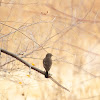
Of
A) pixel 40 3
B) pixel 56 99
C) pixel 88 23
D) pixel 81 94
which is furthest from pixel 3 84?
pixel 88 23

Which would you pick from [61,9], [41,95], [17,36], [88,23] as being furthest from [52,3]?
[41,95]

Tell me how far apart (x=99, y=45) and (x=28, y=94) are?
947mm

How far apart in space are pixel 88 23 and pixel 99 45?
276 mm

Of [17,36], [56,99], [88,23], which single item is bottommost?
[56,99]

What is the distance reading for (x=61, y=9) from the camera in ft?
7.20

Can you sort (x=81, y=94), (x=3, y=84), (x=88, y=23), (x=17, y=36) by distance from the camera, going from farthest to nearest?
(x=88, y=23), (x=81, y=94), (x=3, y=84), (x=17, y=36)

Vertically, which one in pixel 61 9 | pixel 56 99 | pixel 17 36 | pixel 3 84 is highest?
pixel 61 9

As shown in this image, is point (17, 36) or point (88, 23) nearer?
point (17, 36)

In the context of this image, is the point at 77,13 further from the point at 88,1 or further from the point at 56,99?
the point at 56,99

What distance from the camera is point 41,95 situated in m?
1.97

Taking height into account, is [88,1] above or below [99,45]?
above

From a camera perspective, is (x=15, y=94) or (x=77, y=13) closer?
(x=15, y=94)

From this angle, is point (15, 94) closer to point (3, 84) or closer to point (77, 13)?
point (3, 84)

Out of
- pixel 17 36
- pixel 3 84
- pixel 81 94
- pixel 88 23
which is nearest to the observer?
pixel 17 36
